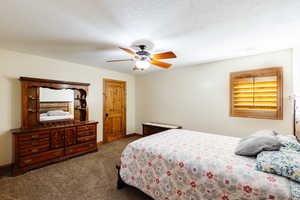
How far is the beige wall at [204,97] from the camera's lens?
2.67 meters

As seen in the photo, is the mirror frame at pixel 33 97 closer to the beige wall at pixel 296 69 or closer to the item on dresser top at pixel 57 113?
the item on dresser top at pixel 57 113

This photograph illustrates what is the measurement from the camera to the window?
2.62 meters

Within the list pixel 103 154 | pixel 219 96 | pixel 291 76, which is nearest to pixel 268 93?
pixel 291 76

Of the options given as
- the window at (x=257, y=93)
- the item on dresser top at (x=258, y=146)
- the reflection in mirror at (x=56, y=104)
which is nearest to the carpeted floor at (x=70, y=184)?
the reflection in mirror at (x=56, y=104)

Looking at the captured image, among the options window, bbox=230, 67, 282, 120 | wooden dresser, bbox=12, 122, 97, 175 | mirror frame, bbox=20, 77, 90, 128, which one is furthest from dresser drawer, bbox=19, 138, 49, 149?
window, bbox=230, 67, 282, 120

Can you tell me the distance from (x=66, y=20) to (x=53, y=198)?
7.96 ft

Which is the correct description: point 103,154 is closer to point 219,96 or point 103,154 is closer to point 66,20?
point 66,20

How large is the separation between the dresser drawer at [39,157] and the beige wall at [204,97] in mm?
2848

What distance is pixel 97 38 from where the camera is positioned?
2.09 meters

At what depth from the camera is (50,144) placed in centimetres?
278

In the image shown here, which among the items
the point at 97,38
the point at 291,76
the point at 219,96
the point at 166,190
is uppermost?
the point at 97,38

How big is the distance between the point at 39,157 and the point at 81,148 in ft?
2.63

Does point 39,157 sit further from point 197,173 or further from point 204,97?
point 204,97

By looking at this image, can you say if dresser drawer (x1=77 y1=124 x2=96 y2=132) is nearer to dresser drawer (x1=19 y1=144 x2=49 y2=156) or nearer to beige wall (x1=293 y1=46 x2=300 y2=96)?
dresser drawer (x1=19 y1=144 x2=49 y2=156)
